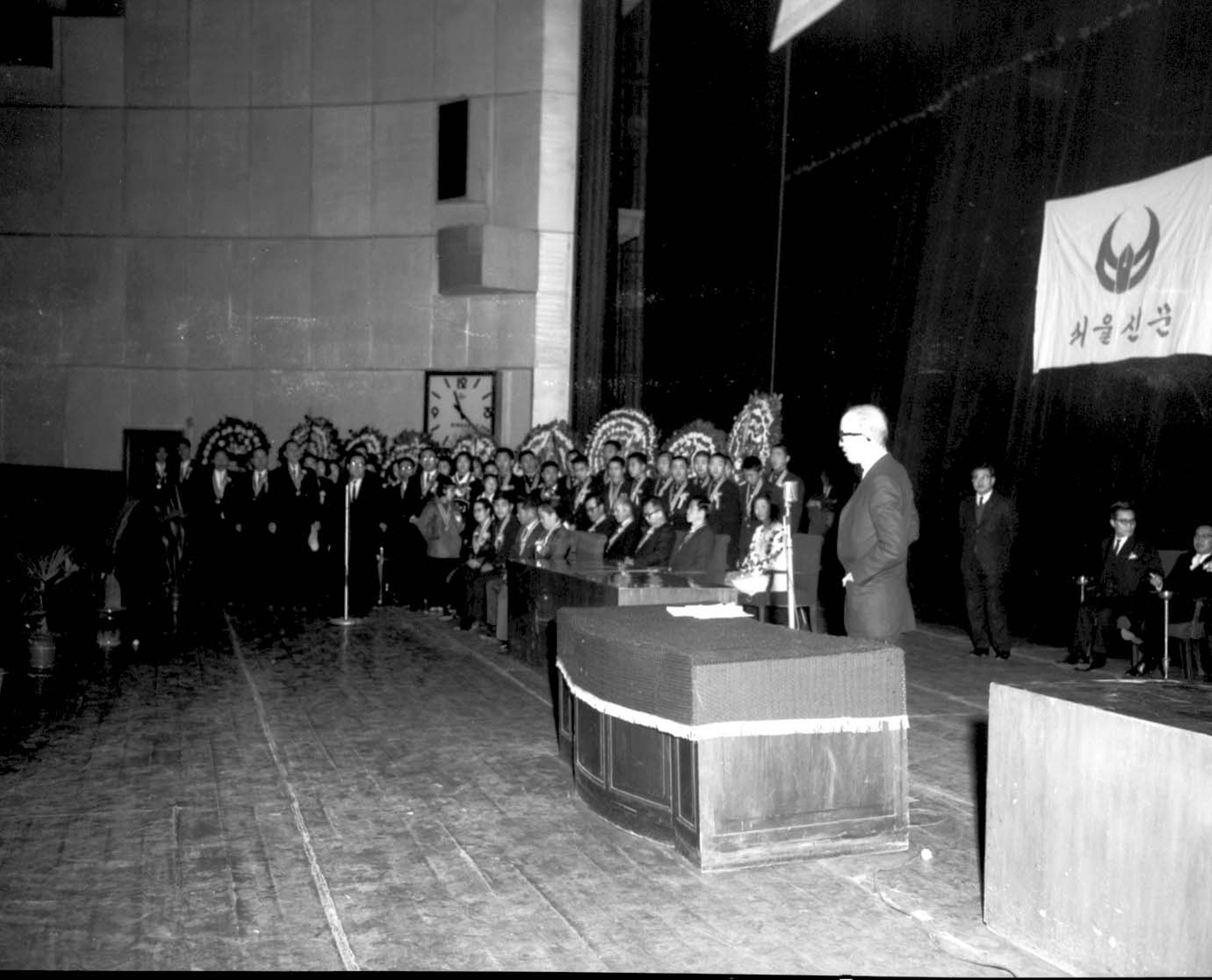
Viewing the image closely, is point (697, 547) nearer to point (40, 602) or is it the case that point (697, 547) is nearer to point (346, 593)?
point (346, 593)

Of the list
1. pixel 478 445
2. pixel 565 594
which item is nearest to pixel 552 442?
pixel 478 445

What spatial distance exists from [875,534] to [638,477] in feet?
21.5

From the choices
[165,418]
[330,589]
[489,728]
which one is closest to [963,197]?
[489,728]

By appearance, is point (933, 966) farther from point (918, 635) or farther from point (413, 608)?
point (413, 608)

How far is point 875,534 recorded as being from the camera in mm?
4582

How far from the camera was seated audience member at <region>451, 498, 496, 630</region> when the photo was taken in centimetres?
1002

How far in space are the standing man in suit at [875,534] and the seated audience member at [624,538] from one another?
4574mm

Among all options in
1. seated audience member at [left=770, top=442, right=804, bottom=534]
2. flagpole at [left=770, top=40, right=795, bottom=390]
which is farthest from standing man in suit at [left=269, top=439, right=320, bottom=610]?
flagpole at [left=770, top=40, right=795, bottom=390]

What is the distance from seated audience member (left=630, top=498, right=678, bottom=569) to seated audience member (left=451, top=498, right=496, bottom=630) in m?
1.69

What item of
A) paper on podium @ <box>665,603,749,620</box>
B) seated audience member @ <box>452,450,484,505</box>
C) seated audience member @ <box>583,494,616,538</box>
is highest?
seated audience member @ <box>452,450,484,505</box>

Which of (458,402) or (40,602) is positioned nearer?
(40,602)

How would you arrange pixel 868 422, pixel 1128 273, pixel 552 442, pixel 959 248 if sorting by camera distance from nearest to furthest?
pixel 868 422 → pixel 1128 273 → pixel 959 248 → pixel 552 442

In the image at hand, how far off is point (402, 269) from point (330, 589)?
5.93 meters

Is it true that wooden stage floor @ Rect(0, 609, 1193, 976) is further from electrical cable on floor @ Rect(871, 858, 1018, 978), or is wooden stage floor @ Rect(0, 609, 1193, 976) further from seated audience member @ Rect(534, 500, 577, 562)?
seated audience member @ Rect(534, 500, 577, 562)
